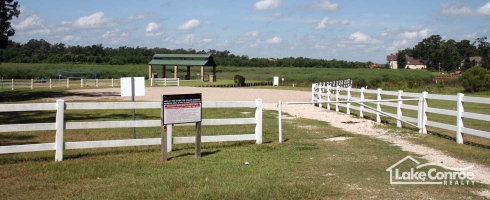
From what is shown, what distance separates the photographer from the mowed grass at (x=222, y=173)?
7.07 m

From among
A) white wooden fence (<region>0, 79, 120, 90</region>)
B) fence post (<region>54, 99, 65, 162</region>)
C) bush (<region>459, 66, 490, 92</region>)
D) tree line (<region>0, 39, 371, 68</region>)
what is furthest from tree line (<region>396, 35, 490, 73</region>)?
fence post (<region>54, 99, 65, 162</region>)

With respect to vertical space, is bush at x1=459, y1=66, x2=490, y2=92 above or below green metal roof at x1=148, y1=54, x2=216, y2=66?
below

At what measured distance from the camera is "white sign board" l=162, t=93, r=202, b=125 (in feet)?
31.0

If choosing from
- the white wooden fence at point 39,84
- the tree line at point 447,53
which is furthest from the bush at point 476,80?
the tree line at point 447,53

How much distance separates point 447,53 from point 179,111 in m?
138

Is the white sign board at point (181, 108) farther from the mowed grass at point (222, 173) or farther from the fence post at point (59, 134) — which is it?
the fence post at point (59, 134)

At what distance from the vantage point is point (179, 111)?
31.7ft

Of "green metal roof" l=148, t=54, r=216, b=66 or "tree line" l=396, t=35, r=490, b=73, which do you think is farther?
"tree line" l=396, t=35, r=490, b=73

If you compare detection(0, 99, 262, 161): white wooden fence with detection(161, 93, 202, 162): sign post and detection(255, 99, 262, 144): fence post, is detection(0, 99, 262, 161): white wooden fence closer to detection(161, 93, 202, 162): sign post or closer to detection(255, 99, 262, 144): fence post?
detection(255, 99, 262, 144): fence post

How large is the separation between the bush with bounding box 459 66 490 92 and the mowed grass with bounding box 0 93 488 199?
41.5 metres

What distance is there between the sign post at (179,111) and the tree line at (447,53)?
397ft

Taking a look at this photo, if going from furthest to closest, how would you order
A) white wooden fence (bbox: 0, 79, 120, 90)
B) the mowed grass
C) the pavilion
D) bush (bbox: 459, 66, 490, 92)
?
the pavilion, bush (bbox: 459, 66, 490, 92), white wooden fence (bbox: 0, 79, 120, 90), the mowed grass

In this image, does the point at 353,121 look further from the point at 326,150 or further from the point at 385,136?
the point at 326,150

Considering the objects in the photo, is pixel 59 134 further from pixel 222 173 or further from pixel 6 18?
pixel 6 18
